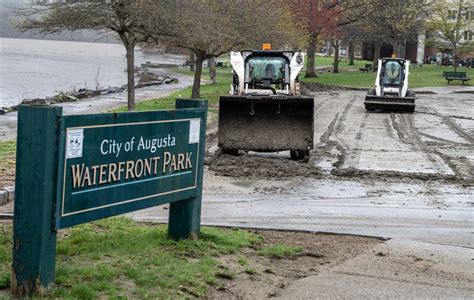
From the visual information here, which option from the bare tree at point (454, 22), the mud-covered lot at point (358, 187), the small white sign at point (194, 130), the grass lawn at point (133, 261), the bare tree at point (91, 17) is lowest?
the mud-covered lot at point (358, 187)

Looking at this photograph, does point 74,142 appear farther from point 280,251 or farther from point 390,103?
point 390,103

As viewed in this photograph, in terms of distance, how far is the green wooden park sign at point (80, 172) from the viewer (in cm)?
553

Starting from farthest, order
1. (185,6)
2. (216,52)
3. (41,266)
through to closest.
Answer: (216,52)
(185,6)
(41,266)

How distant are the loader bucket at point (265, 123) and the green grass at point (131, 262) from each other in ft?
26.3

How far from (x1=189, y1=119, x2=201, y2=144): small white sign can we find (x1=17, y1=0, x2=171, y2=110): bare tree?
16.9m

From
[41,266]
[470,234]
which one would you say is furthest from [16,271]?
[470,234]

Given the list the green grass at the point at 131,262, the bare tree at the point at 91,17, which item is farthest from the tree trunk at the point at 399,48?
the green grass at the point at 131,262

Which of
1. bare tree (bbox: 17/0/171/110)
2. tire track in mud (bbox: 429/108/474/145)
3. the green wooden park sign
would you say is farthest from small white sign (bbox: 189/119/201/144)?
bare tree (bbox: 17/0/171/110)

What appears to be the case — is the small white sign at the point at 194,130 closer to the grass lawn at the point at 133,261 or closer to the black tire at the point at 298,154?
the grass lawn at the point at 133,261

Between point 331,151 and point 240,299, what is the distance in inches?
499

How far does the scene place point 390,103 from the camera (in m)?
31.8

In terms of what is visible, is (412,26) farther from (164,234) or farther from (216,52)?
(164,234)

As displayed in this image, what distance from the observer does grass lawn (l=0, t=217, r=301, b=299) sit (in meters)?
5.91

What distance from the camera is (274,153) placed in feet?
58.9
